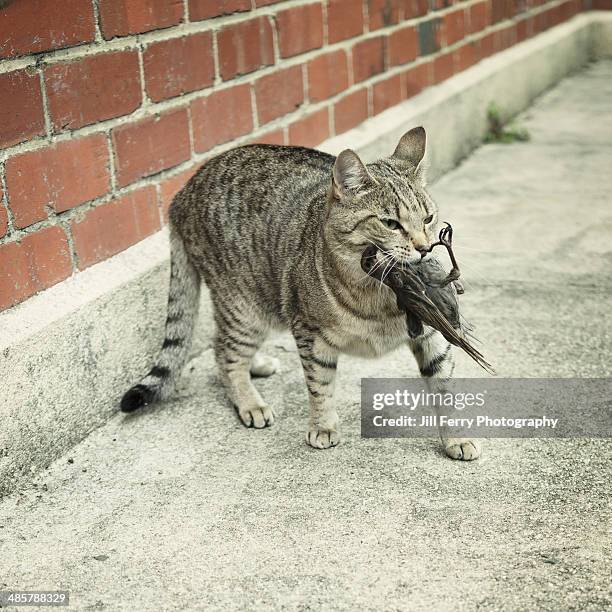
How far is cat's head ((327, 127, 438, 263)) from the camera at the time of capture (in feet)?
9.21

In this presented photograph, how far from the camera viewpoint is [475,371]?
364cm

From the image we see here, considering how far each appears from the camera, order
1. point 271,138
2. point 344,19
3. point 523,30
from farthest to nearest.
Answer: point 523,30, point 344,19, point 271,138

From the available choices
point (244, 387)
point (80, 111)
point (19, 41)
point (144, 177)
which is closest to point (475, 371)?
point (244, 387)

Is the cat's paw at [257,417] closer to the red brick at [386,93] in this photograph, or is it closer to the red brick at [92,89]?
the red brick at [92,89]

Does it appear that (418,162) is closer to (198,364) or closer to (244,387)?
(244,387)

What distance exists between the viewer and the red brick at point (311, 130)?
4547 millimetres

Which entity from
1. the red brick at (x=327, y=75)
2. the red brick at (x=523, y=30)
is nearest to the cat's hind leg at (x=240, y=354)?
the red brick at (x=327, y=75)

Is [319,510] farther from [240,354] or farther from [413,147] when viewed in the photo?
[413,147]

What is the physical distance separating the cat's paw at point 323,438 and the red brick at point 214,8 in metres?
1.71

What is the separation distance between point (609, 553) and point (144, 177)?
2102 millimetres

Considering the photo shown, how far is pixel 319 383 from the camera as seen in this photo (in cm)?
313

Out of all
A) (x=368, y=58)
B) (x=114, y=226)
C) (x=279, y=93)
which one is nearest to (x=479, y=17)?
(x=368, y=58)

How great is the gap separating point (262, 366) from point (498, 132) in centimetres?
393

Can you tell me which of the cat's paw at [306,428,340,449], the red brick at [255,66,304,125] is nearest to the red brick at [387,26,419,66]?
the red brick at [255,66,304,125]
